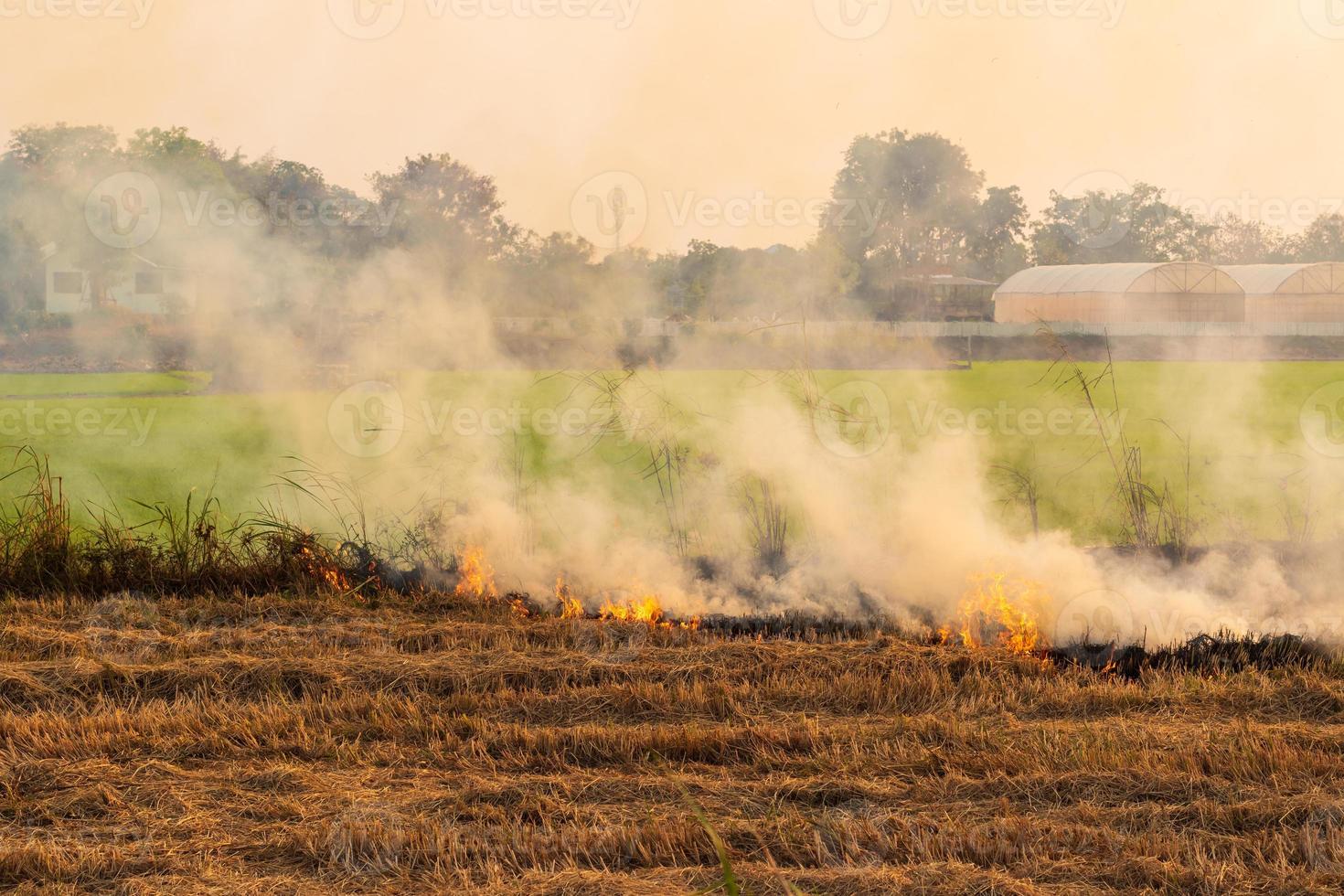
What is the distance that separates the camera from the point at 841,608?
6.79 m

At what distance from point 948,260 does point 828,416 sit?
23789 mm

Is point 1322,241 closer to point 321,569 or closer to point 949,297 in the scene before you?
point 949,297

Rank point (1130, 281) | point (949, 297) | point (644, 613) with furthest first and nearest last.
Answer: point (949, 297) → point (1130, 281) → point (644, 613)

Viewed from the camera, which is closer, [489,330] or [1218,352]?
[489,330]

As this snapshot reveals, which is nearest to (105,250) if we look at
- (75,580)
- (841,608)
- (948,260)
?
(75,580)

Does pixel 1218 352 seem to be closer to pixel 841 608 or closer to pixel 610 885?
pixel 841 608
